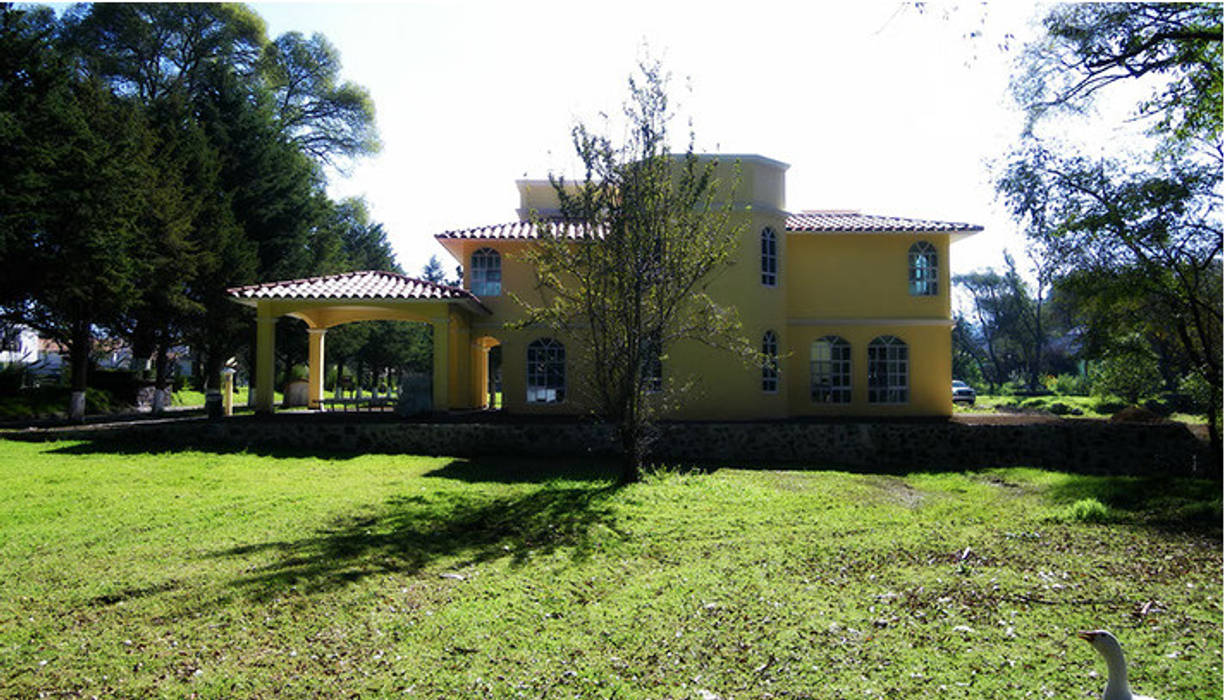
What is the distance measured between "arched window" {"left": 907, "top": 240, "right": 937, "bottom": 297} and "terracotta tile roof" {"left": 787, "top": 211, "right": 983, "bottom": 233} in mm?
683

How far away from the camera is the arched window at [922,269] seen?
20891 millimetres

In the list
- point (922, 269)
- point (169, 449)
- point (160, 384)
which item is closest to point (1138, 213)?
point (922, 269)

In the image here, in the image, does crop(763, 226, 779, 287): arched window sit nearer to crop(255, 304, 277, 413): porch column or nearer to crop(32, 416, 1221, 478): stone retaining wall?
crop(32, 416, 1221, 478): stone retaining wall

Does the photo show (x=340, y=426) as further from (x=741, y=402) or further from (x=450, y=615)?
(x=450, y=615)

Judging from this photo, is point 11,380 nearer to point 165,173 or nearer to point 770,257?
point 165,173

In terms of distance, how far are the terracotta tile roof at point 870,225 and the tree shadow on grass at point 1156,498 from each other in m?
8.17

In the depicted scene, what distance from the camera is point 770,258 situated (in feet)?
63.9

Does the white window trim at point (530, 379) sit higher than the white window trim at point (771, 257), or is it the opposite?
the white window trim at point (771, 257)

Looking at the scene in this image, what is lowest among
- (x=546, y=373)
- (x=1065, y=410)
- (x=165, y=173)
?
(x=1065, y=410)

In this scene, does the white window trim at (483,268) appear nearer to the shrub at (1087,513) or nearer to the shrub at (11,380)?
the shrub at (1087,513)

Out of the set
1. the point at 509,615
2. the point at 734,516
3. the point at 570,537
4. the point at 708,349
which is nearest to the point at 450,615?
the point at 509,615

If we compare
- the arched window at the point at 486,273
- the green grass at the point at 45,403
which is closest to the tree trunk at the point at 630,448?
the arched window at the point at 486,273

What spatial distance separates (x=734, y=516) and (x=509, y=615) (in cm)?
472

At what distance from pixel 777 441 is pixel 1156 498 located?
271 inches
